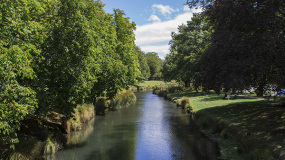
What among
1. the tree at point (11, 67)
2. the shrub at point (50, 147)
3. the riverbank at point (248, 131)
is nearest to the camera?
the tree at point (11, 67)

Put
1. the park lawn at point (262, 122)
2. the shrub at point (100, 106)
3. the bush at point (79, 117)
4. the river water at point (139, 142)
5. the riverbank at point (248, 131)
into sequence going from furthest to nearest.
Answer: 1. the shrub at point (100, 106)
2. the bush at point (79, 117)
3. the river water at point (139, 142)
4. the park lawn at point (262, 122)
5. the riverbank at point (248, 131)

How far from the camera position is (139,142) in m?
18.8

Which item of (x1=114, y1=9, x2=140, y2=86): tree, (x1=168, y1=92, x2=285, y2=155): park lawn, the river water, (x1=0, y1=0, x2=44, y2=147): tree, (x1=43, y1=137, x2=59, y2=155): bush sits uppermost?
(x1=114, y1=9, x2=140, y2=86): tree

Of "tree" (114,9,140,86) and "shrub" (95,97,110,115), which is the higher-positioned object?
"tree" (114,9,140,86)

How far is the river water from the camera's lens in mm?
15580

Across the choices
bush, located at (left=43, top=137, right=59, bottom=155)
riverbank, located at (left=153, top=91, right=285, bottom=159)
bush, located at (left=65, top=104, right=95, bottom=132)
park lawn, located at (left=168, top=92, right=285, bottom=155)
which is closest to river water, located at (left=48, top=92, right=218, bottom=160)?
bush, located at (left=43, top=137, right=59, bottom=155)

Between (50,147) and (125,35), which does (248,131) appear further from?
(125,35)

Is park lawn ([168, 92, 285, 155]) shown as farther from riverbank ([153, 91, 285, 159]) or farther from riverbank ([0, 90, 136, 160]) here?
riverbank ([0, 90, 136, 160])

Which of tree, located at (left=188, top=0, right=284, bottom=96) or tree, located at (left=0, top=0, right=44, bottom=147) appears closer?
tree, located at (left=0, top=0, right=44, bottom=147)

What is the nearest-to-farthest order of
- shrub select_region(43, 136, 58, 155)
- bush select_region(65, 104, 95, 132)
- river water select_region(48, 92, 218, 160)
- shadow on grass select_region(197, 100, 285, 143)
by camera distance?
1. shadow on grass select_region(197, 100, 285, 143)
2. shrub select_region(43, 136, 58, 155)
3. river water select_region(48, 92, 218, 160)
4. bush select_region(65, 104, 95, 132)

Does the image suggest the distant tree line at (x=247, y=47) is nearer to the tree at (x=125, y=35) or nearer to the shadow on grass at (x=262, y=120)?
the shadow on grass at (x=262, y=120)

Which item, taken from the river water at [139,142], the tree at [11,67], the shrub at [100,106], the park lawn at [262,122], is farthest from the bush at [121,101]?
the tree at [11,67]

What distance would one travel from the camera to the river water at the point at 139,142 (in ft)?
51.1

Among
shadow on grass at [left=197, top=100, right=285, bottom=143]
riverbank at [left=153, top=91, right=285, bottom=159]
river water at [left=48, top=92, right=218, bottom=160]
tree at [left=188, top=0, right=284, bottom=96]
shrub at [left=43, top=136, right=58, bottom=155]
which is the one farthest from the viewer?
river water at [left=48, top=92, right=218, bottom=160]
